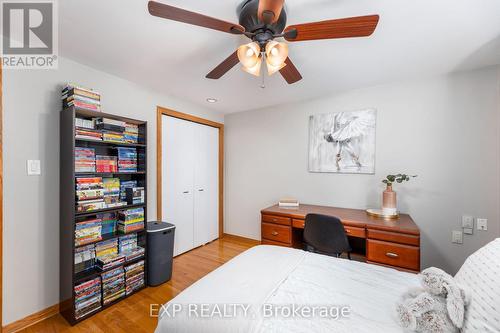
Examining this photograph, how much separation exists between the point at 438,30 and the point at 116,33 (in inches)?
93.0

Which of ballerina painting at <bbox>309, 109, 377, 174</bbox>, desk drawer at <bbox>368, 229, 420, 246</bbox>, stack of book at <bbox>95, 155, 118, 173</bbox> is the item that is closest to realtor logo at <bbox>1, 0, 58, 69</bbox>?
stack of book at <bbox>95, 155, 118, 173</bbox>

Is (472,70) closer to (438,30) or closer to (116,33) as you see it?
(438,30)

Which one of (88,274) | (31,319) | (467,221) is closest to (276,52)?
(88,274)

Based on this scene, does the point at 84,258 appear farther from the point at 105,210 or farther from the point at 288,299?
the point at 288,299

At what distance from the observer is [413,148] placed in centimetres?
240

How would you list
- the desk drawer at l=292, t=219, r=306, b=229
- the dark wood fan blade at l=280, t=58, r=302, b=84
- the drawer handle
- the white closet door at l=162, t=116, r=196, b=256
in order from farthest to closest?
1. the white closet door at l=162, t=116, r=196, b=256
2. the desk drawer at l=292, t=219, r=306, b=229
3. the drawer handle
4. the dark wood fan blade at l=280, t=58, r=302, b=84

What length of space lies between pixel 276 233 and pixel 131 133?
6.49 ft

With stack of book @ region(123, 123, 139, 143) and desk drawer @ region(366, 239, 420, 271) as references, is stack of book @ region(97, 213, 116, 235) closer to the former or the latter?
stack of book @ region(123, 123, 139, 143)

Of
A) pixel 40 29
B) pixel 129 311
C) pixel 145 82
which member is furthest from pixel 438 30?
pixel 129 311

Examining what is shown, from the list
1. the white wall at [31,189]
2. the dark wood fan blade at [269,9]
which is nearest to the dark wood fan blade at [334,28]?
the dark wood fan blade at [269,9]

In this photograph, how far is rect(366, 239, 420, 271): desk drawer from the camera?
6.05ft

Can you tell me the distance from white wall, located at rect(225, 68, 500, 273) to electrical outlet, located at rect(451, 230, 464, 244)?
0.12 ft

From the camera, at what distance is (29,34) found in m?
1.61

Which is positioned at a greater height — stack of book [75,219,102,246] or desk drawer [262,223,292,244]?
stack of book [75,219,102,246]
